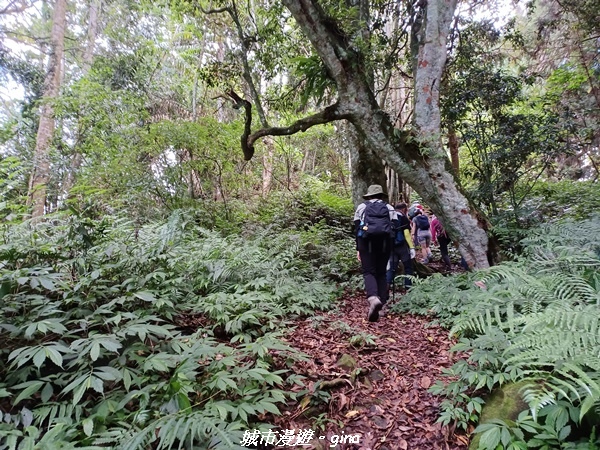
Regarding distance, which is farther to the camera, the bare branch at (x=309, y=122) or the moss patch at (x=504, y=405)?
the bare branch at (x=309, y=122)

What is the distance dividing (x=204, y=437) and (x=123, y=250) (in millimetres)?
2190

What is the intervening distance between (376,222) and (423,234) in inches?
174

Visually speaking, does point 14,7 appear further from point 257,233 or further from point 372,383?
point 372,383

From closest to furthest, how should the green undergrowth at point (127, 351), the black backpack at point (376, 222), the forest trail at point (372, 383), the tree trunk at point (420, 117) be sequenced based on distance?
the green undergrowth at point (127, 351) → the forest trail at point (372, 383) → the black backpack at point (376, 222) → the tree trunk at point (420, 117)

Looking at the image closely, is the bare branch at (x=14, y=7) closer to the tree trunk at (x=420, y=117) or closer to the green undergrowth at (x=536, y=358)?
the tree trunk at (x=420, y=117)

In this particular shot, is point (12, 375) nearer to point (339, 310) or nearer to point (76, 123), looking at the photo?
point (339, 310)

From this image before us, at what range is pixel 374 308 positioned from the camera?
13.5 ft

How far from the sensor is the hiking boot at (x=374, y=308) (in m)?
4.11

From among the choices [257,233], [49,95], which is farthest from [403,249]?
[49,95]

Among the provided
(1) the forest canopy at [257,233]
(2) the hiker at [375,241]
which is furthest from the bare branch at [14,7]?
(2) the hiker at [375,241]

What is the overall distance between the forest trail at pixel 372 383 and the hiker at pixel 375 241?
2.02ft

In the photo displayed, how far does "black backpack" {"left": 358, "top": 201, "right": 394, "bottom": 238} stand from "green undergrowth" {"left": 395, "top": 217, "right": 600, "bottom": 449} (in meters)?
1.19

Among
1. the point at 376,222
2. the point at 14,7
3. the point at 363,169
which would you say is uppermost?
the point at 14,7

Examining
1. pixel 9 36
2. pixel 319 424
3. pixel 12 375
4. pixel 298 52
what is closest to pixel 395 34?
pixel 298 52
